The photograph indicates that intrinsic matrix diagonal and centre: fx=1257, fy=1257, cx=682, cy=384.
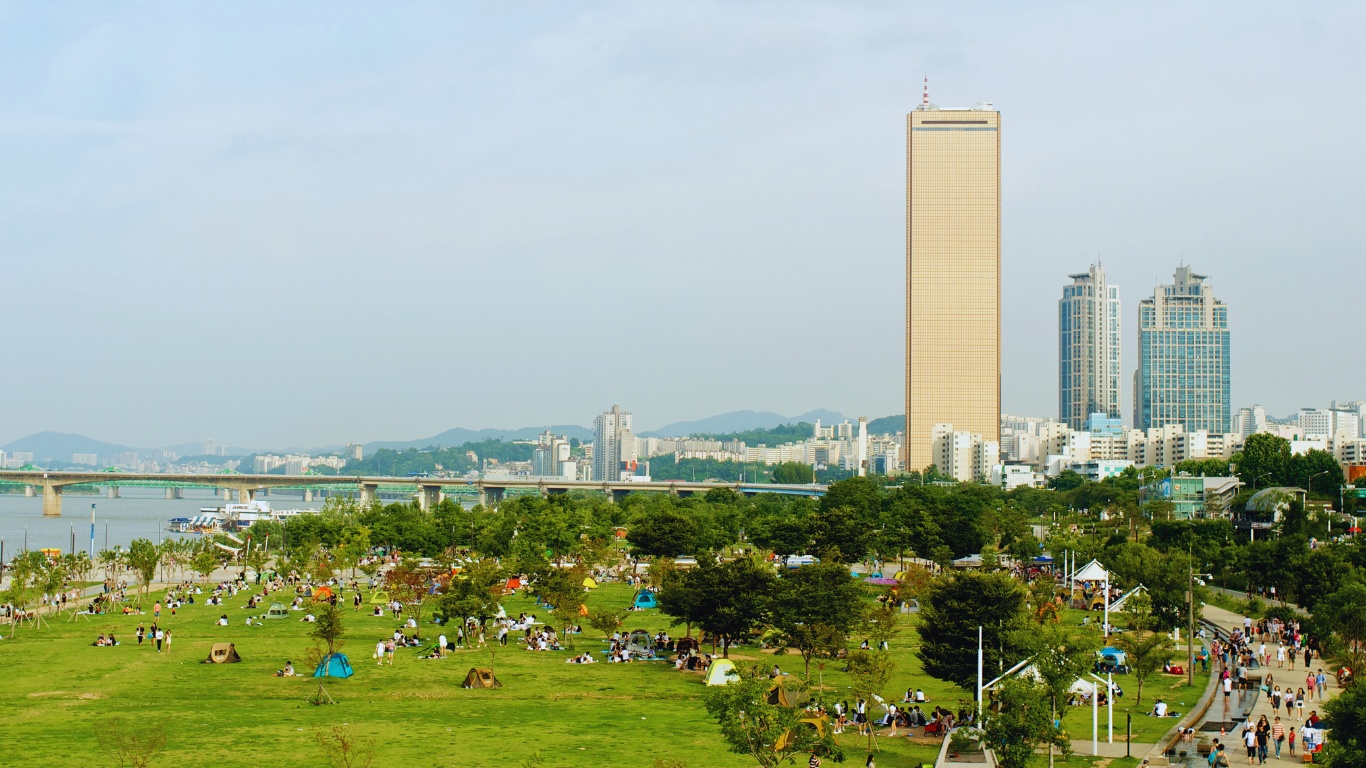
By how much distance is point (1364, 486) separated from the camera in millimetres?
90750

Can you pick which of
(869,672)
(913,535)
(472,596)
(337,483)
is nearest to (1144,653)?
(869,672)

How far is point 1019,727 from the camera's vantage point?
2186cm

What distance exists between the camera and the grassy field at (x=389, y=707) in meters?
23.7

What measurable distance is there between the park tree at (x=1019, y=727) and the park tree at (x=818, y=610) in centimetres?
1048

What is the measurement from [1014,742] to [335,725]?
13.6 meters

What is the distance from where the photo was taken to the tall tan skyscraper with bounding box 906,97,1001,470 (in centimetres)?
17088

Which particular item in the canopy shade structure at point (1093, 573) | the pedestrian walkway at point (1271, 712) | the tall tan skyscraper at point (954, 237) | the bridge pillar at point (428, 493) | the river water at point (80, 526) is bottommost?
the river water at point (80, 526)

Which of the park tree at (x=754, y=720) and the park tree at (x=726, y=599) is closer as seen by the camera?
the park tree at (x=754, y=720)

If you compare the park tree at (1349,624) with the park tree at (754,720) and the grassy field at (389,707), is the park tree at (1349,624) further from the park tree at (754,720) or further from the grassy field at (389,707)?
the park tree at (754,720)

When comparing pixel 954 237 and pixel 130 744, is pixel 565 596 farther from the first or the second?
pixel 954 237

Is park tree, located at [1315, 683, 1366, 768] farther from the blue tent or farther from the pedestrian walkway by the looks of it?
the blue tent

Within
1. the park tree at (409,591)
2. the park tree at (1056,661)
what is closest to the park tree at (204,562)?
the park tree at (409,591)

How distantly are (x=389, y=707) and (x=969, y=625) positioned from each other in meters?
13.4

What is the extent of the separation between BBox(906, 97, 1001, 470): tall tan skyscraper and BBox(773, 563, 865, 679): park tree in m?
141
